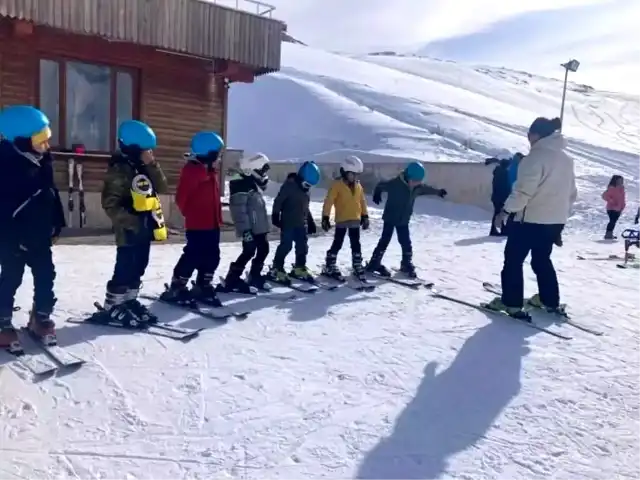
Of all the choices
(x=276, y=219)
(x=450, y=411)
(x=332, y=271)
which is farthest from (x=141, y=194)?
(x=332, y=271)

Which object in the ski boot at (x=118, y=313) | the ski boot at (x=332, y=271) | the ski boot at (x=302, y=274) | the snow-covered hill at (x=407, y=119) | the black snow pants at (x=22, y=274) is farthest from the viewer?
the snow-covered hill at (x=407, y=119)

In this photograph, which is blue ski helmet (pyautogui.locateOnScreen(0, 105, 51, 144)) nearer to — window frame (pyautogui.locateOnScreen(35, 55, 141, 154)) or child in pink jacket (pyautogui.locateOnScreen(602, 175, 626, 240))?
window frame (pyautogui.locateOnScreen(35, 55, 141, 154))

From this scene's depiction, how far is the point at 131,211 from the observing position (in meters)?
5.30

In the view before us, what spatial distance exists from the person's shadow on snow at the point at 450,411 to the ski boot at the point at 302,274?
7.87 ft

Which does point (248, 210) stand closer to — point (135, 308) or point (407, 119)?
point (135, 308)

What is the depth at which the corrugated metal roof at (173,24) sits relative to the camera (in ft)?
35.2

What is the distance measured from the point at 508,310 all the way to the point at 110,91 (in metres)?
8.62

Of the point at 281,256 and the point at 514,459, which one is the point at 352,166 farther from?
the point at 514,459

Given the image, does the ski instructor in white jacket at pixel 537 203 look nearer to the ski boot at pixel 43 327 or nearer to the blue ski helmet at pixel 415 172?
the blue ski helmet at pixel 415 172

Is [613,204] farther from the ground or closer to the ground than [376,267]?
farther from the ground

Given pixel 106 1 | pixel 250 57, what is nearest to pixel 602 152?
pixel 250 57

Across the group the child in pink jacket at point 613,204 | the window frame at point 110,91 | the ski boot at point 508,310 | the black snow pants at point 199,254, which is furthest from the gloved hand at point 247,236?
the child in pink jacket at point 613,204

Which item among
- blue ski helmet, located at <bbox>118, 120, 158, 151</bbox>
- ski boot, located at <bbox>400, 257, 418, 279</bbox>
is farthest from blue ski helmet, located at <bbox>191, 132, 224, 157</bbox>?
ski boot, located at <bbox>400, 257, 418, 279</bbox>

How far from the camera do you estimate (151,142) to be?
17.5 ft
